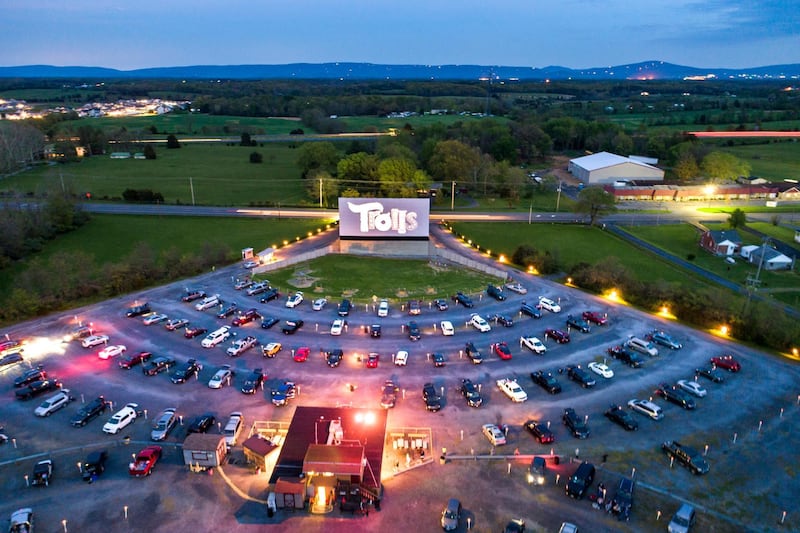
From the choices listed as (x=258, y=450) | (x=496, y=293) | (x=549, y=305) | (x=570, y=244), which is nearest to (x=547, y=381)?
(x=549, y=305)

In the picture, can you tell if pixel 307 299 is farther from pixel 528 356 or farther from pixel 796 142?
pixel 796 142

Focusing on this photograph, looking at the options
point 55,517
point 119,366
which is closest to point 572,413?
point 55,517

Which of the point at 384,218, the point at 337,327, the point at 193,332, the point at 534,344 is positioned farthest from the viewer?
the point at 384,218

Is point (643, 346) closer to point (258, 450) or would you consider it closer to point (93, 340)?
point (258, 450)

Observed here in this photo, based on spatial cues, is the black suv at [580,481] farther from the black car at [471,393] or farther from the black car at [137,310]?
the black car at [137,310]

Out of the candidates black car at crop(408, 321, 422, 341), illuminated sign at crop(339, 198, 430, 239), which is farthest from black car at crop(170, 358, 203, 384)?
illuminated sign at crop(339, 198, 430, 239)
